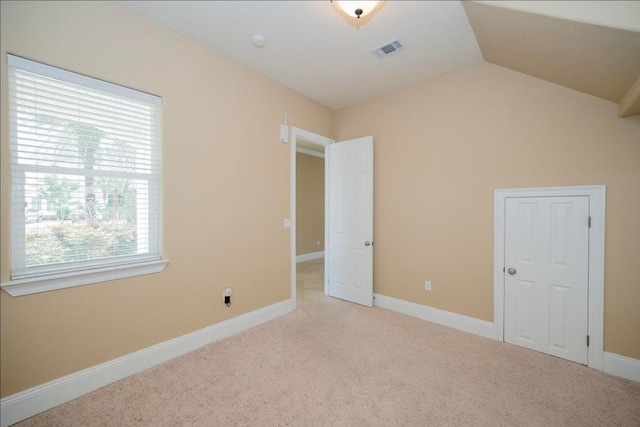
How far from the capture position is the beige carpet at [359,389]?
1.68 metres

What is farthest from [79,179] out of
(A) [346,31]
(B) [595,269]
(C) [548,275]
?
(B) [595,269]

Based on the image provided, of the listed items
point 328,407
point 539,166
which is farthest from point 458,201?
point 328,407

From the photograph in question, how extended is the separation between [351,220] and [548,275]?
7.35 feet

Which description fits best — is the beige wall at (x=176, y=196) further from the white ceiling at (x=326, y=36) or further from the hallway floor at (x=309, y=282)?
the hallway floor at (x=309, y=282)

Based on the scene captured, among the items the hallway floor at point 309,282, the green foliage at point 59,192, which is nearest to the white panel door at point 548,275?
the hallway floor at point 309,282

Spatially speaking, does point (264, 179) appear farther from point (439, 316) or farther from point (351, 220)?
point (439, 316)

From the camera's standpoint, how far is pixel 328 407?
177 centimetres

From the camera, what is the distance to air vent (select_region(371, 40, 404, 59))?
241cm

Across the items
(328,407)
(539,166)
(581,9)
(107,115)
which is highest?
(581,9)

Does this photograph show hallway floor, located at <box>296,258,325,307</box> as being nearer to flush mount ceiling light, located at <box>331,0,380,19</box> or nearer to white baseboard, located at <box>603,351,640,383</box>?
white baseboard, located at <box>603,351,640,383</box>

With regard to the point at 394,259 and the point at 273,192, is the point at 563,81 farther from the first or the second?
the point at 273,192

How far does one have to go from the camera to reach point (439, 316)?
308 cm

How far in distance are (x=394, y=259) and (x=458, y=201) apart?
1109 mm

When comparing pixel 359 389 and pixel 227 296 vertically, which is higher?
pixel 227 296
